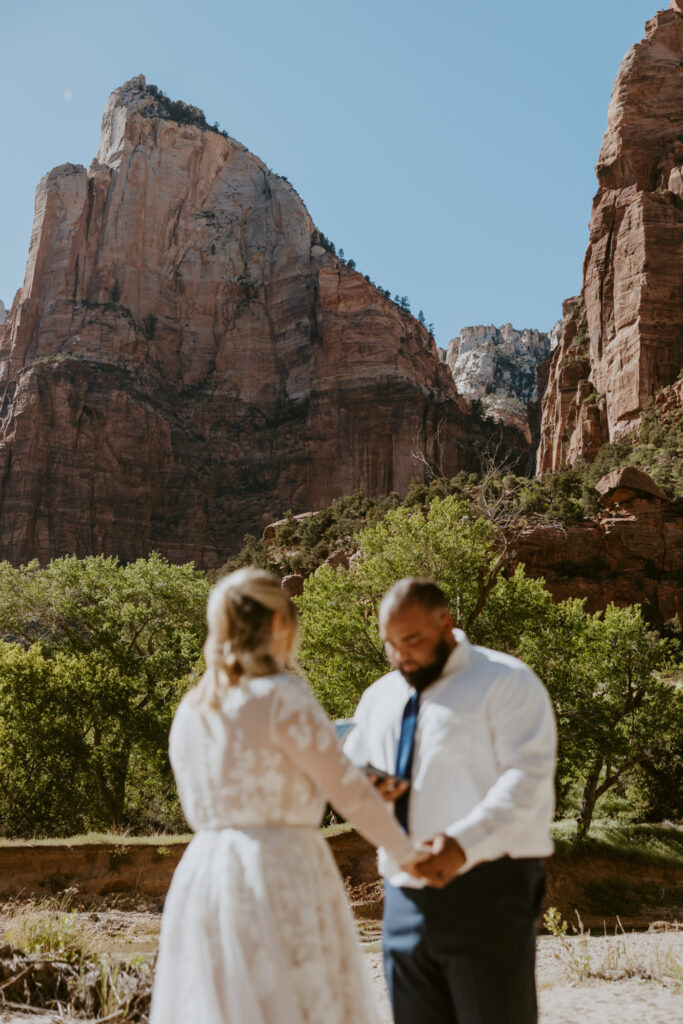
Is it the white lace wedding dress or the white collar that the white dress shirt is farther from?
the white lace wedding dress

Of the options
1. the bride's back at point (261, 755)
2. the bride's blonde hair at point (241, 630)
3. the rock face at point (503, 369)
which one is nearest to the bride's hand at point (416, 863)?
the bride's back at point (261, 755)

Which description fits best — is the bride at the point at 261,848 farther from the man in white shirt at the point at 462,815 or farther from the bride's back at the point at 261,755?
the man in white shirt at the point at 462,815

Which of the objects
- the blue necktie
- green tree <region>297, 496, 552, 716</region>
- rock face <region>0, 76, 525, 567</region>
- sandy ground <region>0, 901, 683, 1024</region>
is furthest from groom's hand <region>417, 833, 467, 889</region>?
rock face <region>0, 76, 525, 567</region>

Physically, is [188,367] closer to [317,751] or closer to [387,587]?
[387,587]

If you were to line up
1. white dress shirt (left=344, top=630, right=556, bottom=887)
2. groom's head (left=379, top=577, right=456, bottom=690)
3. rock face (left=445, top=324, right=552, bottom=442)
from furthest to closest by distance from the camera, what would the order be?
rock face (left=445, top=324, right=552, bottom=442) < groom's head (left=379, top=577, right=456, bottom=690) < white dress shirt (left=344, top=630, right=556, bottom=887)

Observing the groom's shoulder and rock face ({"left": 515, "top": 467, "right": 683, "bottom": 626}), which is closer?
the groom's shoulder

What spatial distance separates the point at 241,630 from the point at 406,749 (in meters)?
0.76

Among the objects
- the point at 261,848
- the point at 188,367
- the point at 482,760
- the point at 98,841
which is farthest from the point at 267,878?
the point at 188,367

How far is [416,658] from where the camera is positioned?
291 centimetres

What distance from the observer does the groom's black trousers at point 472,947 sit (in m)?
2.63

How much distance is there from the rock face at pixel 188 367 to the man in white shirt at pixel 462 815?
239 feet

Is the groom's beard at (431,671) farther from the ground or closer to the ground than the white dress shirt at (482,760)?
farther from the ground

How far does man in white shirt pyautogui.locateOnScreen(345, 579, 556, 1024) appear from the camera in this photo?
2619 millimetres

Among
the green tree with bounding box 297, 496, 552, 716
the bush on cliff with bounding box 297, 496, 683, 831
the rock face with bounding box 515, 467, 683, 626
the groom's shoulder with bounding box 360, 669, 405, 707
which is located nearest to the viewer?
the groom's shoulder with bounding box 360, 669, 405, 707
